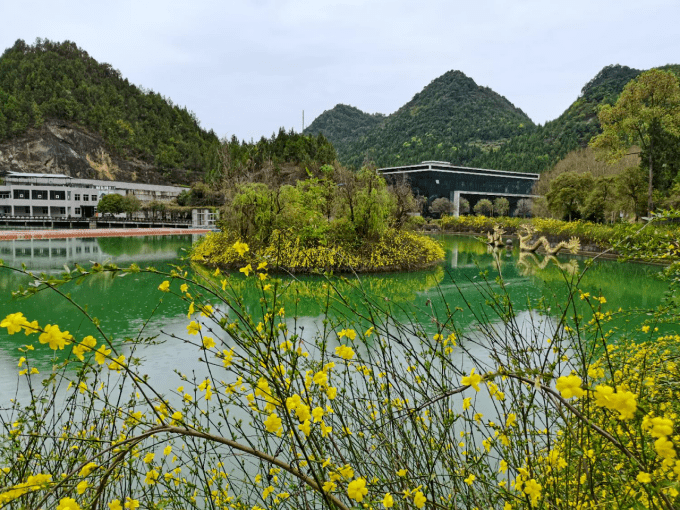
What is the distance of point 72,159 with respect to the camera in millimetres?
50719

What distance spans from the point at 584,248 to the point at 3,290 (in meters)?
15.0

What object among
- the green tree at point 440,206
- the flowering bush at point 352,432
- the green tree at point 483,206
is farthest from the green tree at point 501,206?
the flowering bush at point 352,432

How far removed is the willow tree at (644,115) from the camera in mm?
13641

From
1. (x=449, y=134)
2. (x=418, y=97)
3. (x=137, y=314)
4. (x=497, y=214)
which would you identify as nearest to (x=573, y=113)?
(x=497, y=214)

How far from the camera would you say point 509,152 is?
46.8 metres

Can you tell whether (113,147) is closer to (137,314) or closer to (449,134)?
(449,134)

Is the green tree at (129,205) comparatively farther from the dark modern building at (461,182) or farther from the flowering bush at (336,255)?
the flowering bush at (336,255)

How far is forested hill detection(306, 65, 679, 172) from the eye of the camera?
132ft

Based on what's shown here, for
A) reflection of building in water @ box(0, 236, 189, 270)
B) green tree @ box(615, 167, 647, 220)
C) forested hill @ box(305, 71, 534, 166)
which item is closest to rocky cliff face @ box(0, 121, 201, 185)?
forested hill @ box(305, 71, 534, 166)

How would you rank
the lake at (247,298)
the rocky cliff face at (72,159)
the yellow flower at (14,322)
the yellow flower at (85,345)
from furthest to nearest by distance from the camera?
the rocky cliff face at (72,159)
the lake at (247,298)
the yellow flower at (85,345)
the yellow flower at (14,322)

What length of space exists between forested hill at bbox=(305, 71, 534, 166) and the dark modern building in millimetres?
9978

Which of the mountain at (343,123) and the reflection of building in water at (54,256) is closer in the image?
the reflection of building in water at (54,256)

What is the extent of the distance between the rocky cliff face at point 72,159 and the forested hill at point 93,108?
815 millimetres

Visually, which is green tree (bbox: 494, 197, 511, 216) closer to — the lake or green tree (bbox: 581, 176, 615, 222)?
green tree (bbox: 581, 176, 615, 222)
